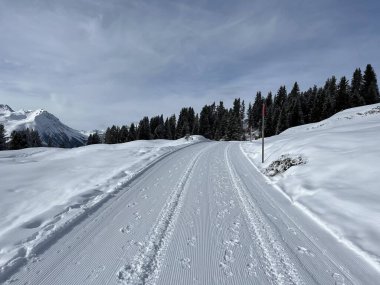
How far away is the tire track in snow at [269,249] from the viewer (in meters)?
4.09

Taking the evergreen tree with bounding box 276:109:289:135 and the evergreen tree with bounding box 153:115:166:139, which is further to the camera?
the evergreen tree with bounding box 153:115:166:139

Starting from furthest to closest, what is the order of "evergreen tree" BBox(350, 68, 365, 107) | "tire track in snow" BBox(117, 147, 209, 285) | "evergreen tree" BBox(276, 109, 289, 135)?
1. "evergreen tree" BBox(276, 109, 289, 135)
2. "evergreen tree" BBox(350, 68, 365, 107)
3. "tire track in snow" BBox(117, 147, 209, 285)

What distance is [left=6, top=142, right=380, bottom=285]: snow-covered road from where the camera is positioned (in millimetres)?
4027

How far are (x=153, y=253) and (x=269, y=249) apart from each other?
2213mm

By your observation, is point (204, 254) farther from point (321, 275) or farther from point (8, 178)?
point (8, 178)

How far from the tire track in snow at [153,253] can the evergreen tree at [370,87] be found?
74.2 m

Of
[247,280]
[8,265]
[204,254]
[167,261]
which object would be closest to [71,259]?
[8,265]

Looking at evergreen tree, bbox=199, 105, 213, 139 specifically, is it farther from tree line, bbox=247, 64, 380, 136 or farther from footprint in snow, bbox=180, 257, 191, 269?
footprint in snow, bbox=180, 257, 191, 269

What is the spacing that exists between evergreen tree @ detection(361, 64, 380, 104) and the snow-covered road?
71.6 metres

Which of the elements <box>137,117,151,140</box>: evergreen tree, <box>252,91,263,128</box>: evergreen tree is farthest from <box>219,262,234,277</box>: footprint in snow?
<box>252,91,263,128</box>: evergreen tree

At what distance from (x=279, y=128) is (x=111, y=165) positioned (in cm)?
6095

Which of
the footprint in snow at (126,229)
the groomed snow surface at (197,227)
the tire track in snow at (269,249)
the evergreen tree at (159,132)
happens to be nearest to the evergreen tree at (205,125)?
the evergreen tree at (159,132)

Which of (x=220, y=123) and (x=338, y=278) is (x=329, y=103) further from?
(x=338, y=278)

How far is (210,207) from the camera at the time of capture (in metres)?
7.18
